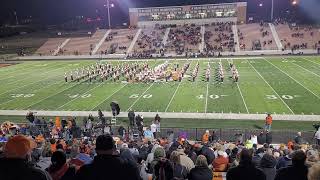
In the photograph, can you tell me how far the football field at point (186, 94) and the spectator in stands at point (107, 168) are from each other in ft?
54.8

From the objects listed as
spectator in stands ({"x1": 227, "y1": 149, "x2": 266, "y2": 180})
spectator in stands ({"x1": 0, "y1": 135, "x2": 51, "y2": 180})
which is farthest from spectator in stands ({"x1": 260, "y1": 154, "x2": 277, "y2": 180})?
spectator in stands ({"x1": 0, "y1": 135, "x2": 51, "y2": 180})

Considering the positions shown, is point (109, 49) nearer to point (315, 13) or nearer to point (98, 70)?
point (98, 70)

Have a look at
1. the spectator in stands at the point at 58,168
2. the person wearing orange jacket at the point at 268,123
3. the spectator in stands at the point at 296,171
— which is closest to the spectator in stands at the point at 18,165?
the spectator in stands at the point at 58,168

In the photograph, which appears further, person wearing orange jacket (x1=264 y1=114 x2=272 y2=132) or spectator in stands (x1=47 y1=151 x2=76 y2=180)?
person wearing orange jacket (x1=264 y1=114 x2=272 y2=132)

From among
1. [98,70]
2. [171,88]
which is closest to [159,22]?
[98,70]

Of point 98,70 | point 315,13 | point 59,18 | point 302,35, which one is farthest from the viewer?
point 59,18

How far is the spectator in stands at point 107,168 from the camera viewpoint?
3.51 m

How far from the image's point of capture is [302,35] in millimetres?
54500

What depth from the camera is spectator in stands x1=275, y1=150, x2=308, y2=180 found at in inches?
171

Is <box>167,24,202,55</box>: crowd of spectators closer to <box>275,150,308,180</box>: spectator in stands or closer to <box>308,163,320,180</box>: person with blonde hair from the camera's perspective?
<box>275,150,308,180</box>: spectator in stands

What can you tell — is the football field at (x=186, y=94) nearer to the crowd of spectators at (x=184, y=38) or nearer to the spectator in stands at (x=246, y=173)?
the spectator in stands at (x=246, y=173)

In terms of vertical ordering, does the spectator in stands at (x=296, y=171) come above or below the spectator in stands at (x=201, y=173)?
above

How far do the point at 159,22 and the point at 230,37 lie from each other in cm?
1722

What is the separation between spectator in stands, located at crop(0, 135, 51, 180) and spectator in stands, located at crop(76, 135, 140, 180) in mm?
385
